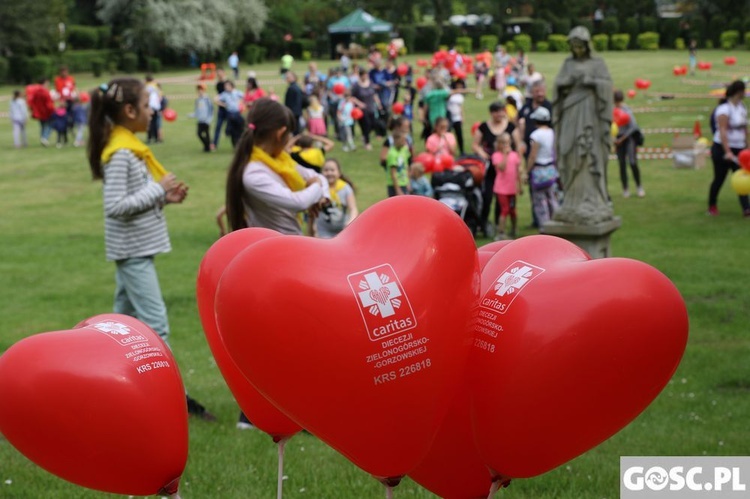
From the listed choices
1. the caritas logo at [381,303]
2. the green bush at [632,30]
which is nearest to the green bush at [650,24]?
the green bush at [632,30]

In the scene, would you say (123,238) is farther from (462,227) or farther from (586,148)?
(586,148)

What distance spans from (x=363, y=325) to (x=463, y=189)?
34.1 feet

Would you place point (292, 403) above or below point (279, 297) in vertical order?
below

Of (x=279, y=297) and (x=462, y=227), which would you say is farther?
(x=462, y=227)

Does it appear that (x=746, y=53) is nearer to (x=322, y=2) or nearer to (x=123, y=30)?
(x=322, y=2)

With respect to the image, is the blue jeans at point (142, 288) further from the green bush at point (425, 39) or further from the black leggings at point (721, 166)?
the green bush at point (425, 39)

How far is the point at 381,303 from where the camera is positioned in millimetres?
2678

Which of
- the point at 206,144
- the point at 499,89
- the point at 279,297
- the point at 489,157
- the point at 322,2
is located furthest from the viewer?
the point at 322,2

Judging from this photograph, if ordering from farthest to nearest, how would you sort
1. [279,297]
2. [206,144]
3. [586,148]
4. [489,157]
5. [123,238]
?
[206,144] → [489,157] → [586,148] → [123,238] → [279,297]

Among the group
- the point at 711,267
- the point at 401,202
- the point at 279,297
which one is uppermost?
the point at 401,202

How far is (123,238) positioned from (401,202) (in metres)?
3.26

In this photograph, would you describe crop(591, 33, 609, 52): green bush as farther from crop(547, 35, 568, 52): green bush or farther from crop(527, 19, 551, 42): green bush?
crop(527, 19, 551, 42): green bush

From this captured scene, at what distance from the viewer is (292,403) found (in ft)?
8.92

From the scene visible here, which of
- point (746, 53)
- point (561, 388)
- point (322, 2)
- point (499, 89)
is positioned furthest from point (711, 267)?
point (322, 2)
